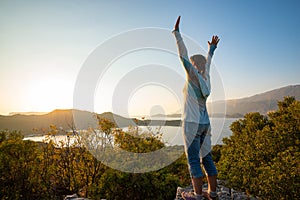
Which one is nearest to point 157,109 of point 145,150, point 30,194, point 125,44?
point 145,150

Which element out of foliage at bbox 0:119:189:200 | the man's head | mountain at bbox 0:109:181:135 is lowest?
foliage at bbox 0:119:189:200

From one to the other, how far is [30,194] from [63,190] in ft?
1.98

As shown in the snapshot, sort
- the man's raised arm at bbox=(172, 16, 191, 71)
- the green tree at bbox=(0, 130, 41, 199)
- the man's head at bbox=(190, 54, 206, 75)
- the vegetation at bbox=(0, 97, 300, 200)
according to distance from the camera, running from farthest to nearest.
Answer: the green tree at bbox=(0, 130, 41, 199) → the vegetation at bbox=(0, 97, 300, 200) → the man's head at bbox=(190, 54, 206, 75) → the man's raised arm at bbox=(172, 16, 191, 71)

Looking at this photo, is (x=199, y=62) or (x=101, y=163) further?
(x=101, y=163)

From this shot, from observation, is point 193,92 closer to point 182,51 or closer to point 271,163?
point 182,51

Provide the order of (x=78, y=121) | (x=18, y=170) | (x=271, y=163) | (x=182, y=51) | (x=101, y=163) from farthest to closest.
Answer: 1. (x=101, y=163)
2. (x=78, y=121)
3. (x=18, y=170)
4. (x=271, y=163)
5. (x=182, y=51)

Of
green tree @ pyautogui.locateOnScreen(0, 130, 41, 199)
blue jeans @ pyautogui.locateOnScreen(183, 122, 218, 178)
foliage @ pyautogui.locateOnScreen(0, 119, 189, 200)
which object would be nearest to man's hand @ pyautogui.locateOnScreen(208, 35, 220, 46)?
blue jeans @ pyautogui.locateOnScreen(183, 122, 218, 178)

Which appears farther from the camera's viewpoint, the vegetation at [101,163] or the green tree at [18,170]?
the green tree at [18,170]

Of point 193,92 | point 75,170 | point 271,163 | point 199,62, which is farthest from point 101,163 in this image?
point 271,163

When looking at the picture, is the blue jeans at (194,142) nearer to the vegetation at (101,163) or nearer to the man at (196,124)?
the man at (196,124)

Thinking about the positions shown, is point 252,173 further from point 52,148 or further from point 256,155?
point 52,148

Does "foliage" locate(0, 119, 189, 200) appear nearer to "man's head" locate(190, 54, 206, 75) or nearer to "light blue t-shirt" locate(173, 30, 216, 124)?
"light blue t-shirt" locate(173, 30, 216, 124)

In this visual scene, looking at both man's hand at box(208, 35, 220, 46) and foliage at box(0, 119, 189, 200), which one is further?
foliage at box(0, 119, 189, 200)

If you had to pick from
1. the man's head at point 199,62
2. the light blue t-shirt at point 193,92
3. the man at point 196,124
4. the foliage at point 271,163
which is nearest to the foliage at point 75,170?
the foliage at point 271,163
